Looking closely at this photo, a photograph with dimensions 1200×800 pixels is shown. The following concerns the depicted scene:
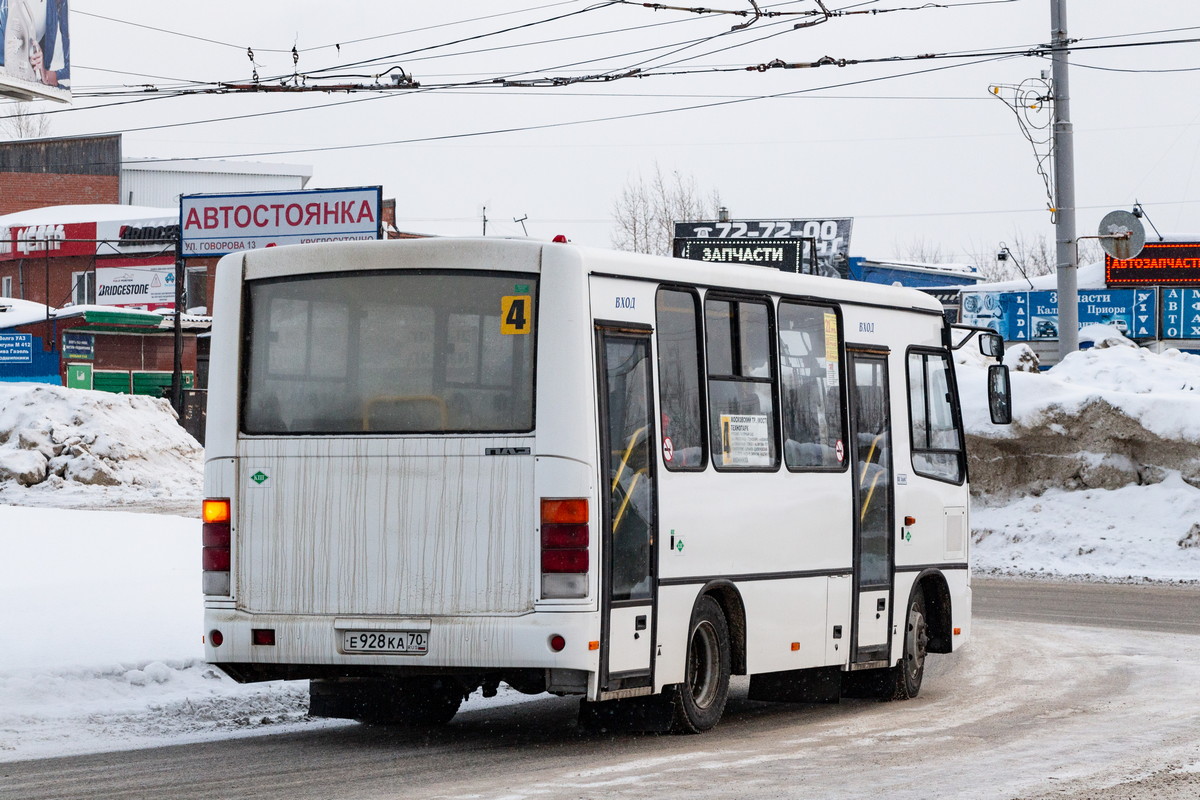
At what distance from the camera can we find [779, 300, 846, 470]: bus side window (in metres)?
11.2

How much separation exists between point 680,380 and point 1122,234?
23.1m

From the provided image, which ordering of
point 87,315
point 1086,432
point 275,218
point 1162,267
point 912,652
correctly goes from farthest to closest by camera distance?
point 87,315 < point 1162,267 < point 275,218 < point 1086,432 < point 912,652

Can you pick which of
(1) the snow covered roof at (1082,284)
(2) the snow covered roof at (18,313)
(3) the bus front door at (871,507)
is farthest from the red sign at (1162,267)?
(2) the snow covered roof at (18,313)

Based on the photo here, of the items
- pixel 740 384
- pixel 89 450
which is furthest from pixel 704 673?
pixel 89 450

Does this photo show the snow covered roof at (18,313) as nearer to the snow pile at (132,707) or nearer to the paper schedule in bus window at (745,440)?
the snow pile at (132,707)

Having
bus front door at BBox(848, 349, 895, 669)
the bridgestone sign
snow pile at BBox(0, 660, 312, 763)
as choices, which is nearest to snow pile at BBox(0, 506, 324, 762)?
snow pile at BBox(0, 660, 312, 763)

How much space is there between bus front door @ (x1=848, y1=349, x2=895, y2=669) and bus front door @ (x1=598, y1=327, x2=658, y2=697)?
2598mm

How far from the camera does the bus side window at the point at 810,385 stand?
36.8 ft

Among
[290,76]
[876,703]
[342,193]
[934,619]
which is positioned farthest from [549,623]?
[342,193]

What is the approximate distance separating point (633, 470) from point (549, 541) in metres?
0.73

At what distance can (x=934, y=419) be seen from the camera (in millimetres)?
13258

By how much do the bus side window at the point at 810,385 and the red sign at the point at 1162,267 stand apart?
37294 mm

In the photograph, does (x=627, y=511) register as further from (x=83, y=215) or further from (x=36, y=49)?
(x=83, y=215)

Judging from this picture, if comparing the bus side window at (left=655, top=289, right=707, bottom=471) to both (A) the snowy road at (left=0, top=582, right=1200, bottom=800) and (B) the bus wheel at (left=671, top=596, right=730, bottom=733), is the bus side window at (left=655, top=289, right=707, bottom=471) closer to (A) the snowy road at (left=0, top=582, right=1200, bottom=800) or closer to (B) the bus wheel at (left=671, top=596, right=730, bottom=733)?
(B) the bus wheel at (left=671, top=596, right=730, bottom=733)
